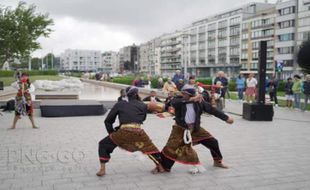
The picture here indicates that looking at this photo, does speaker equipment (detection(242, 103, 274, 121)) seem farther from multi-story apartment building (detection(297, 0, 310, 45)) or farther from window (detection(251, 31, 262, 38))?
window (detection(251, 31, 262, 38))

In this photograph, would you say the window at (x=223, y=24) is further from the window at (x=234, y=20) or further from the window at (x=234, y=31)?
the window at (x=234, y=31)

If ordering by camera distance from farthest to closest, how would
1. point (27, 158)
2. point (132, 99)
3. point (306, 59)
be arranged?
point (306, 59), point (27, 158), point (132, 99)

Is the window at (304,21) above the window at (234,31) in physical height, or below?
below

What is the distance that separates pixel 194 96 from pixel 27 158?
353 centimetres

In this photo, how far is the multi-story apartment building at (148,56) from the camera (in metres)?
160

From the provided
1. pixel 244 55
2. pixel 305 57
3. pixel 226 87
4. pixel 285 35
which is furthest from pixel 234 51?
pixel 226 87

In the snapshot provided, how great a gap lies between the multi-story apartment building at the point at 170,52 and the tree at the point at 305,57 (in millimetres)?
101890

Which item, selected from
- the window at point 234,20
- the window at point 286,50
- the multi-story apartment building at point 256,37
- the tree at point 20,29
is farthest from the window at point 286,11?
the tree at point 20,29

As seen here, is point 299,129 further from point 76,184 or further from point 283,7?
point 283,7

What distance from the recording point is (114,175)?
5832 millimetres

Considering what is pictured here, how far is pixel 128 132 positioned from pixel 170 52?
137m

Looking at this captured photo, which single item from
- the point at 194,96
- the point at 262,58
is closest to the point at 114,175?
the point at 194,96

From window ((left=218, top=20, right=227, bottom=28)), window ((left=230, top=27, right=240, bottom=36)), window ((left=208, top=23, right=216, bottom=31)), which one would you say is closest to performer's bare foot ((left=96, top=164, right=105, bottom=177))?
window ((left=230, top=27, right=240, bottom=36))

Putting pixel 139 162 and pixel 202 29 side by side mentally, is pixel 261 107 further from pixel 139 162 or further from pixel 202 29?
pixel 202 29
